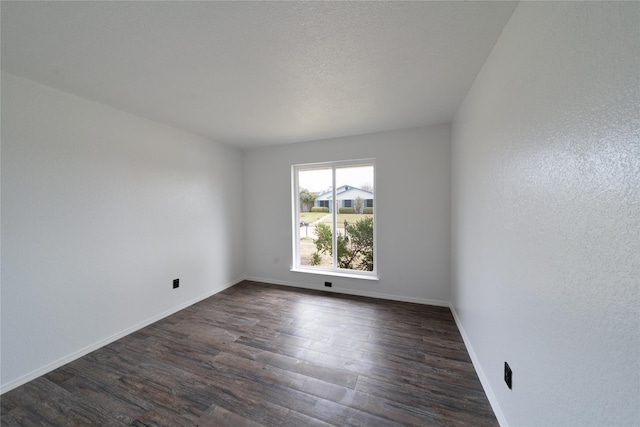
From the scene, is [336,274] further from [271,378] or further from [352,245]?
[271,378]

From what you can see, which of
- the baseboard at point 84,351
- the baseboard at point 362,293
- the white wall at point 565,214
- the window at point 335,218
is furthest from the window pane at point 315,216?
the white wall at point 565,214

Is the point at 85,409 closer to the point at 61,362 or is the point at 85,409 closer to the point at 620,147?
the point at 61,362

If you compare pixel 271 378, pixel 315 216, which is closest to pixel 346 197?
pixel 315 216

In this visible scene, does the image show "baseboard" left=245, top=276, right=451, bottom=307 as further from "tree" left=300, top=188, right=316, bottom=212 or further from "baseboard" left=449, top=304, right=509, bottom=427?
"tree" left=300, top=188, right=316, bottom=212

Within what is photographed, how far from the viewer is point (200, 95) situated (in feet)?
6.81

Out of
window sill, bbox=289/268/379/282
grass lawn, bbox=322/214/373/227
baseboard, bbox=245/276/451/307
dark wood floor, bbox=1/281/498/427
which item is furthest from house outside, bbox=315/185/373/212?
dark wood floor, bbox=1/281/498/427

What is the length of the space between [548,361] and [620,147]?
87 cm

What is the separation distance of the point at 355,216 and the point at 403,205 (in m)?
0.76

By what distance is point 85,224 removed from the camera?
2100 millimetres

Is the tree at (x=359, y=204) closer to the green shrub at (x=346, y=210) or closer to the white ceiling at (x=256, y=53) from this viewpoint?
the green shrub at (x=346, y=210)

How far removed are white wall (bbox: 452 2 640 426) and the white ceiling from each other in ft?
1.23

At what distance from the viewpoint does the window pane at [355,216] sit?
3410 millimetres

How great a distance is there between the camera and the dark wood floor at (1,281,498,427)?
57.1 inches

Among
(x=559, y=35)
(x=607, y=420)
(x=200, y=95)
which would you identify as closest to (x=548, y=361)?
(x=607, y=420)
